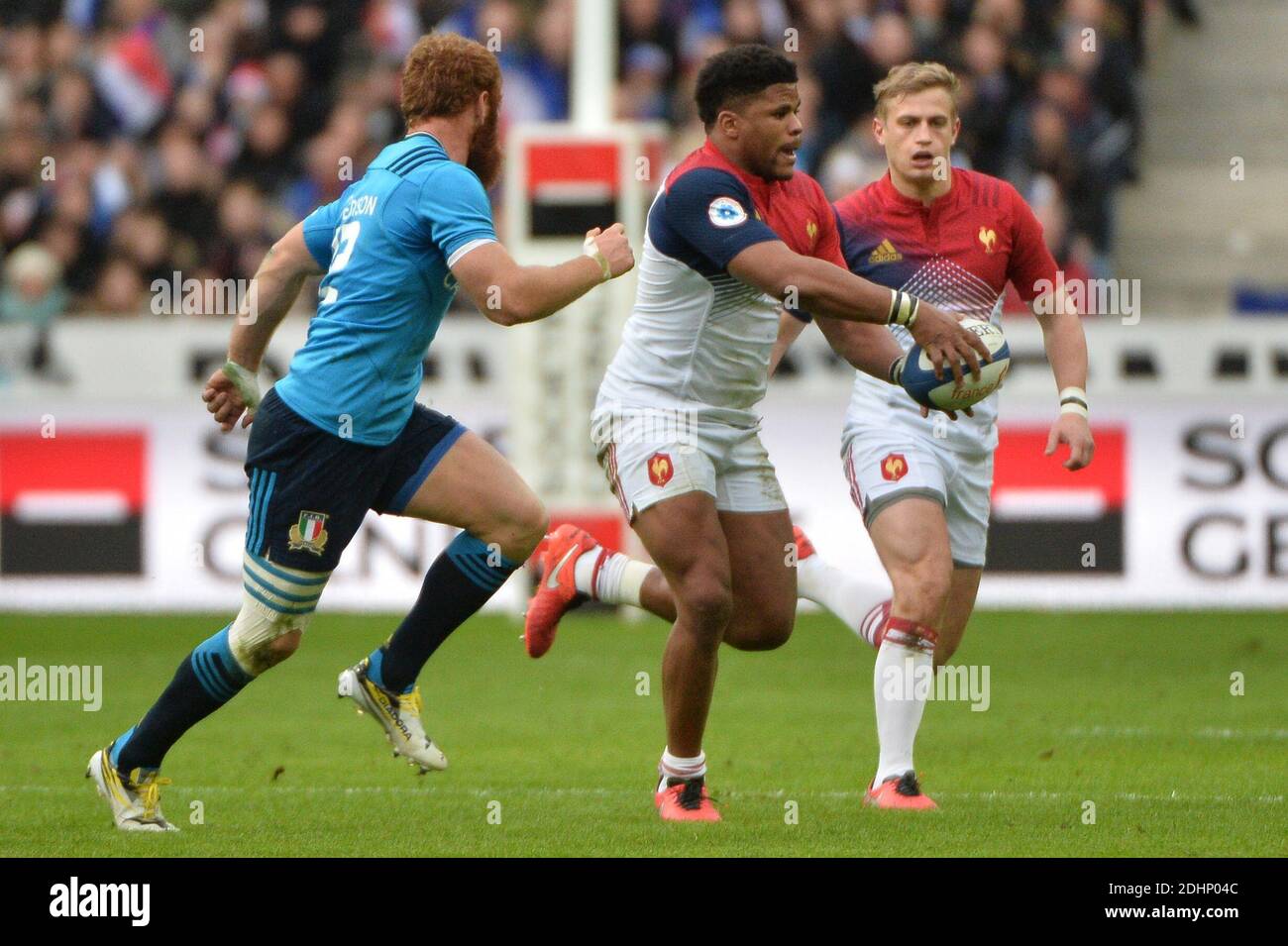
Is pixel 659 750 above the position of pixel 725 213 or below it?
below

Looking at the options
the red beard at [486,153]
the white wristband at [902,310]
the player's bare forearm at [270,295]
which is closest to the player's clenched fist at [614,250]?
the red beard at [486,153]

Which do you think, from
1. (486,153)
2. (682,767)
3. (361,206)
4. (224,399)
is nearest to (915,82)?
(486,153)

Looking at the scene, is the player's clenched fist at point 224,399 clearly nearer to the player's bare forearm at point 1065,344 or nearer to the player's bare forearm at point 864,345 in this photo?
the player's bare forearm at point 864,345

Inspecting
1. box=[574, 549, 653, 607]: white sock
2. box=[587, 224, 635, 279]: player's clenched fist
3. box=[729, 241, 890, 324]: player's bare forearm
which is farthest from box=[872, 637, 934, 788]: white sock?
box=[587, 224, 635, 279]: player's clenched fist

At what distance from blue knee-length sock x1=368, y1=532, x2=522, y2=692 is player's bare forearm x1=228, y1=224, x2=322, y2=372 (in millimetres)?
908

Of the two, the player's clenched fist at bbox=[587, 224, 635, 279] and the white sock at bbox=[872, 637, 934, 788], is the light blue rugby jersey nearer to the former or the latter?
the player's clenched fist at bbox=[587, 224, 635, 279]

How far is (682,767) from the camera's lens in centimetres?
739

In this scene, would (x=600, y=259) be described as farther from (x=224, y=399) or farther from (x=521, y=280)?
(x=224, y=399)

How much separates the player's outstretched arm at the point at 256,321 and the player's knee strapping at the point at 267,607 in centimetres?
62

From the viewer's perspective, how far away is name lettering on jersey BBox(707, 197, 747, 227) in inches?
277

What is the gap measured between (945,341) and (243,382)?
2.25 metres

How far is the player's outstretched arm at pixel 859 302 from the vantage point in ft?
22.6
